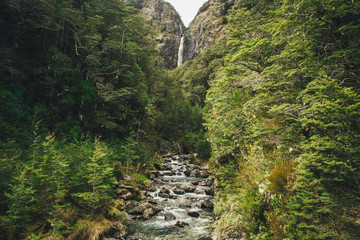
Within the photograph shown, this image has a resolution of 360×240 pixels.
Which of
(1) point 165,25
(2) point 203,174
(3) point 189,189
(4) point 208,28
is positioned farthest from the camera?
(1) point 165,25

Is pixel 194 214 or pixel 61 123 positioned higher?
pixel 61 123

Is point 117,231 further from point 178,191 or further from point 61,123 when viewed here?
point 61,123

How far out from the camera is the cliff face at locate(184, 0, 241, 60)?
71.6 m

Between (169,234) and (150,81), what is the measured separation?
69.4 ft

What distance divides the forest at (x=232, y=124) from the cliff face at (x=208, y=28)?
6243 cm

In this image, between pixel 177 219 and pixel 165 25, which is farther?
pixel 165 25

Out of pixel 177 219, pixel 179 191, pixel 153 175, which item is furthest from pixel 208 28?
pixel 177 219

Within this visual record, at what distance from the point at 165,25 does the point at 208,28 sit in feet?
Result: 115

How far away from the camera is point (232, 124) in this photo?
770 cm

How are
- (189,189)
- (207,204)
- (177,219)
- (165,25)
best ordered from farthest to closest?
1. (165,25)
2. (189,189)
3. (207,204)
4. (177,219)

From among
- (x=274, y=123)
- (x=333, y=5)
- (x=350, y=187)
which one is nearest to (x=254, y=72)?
(x=274, y=123)

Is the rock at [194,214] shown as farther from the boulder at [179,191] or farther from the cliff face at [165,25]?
the cliff face at [165,25]

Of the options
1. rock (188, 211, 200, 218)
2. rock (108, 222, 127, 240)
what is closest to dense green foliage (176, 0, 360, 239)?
rock (188, 211, 200, 218)

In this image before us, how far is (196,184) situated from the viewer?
15.0 meters
